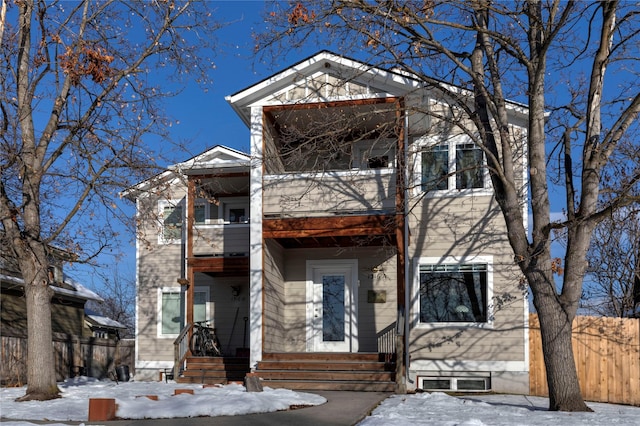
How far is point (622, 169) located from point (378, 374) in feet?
26.8

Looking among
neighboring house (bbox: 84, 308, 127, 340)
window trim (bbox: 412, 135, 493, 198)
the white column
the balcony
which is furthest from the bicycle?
neighboring house (bbox: 84, 308, 127, 340)

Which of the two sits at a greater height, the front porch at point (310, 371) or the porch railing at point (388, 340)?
the porch railing at point (388, 340)

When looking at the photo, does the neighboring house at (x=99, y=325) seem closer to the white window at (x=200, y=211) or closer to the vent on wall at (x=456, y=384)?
the white window at (x=200, y=211)

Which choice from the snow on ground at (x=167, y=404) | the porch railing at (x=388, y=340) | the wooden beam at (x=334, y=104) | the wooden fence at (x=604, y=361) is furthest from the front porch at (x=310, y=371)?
the wooden beam at (x=334, y=104)

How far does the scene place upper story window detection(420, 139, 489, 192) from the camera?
1533 cm

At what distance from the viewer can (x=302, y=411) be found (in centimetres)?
934

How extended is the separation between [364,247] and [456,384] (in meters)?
3.60

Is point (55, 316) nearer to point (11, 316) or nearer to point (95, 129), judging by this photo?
point (11, 316)

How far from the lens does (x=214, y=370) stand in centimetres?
1474

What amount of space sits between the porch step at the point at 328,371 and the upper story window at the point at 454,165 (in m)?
4.17

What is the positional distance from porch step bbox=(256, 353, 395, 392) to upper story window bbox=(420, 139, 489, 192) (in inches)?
164

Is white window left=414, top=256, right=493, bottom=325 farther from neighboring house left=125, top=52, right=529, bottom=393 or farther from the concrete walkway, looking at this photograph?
the concrete walkway

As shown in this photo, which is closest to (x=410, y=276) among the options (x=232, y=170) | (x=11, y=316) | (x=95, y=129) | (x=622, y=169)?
(x=232, y=170)

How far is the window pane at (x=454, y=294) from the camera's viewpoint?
14.9 m
